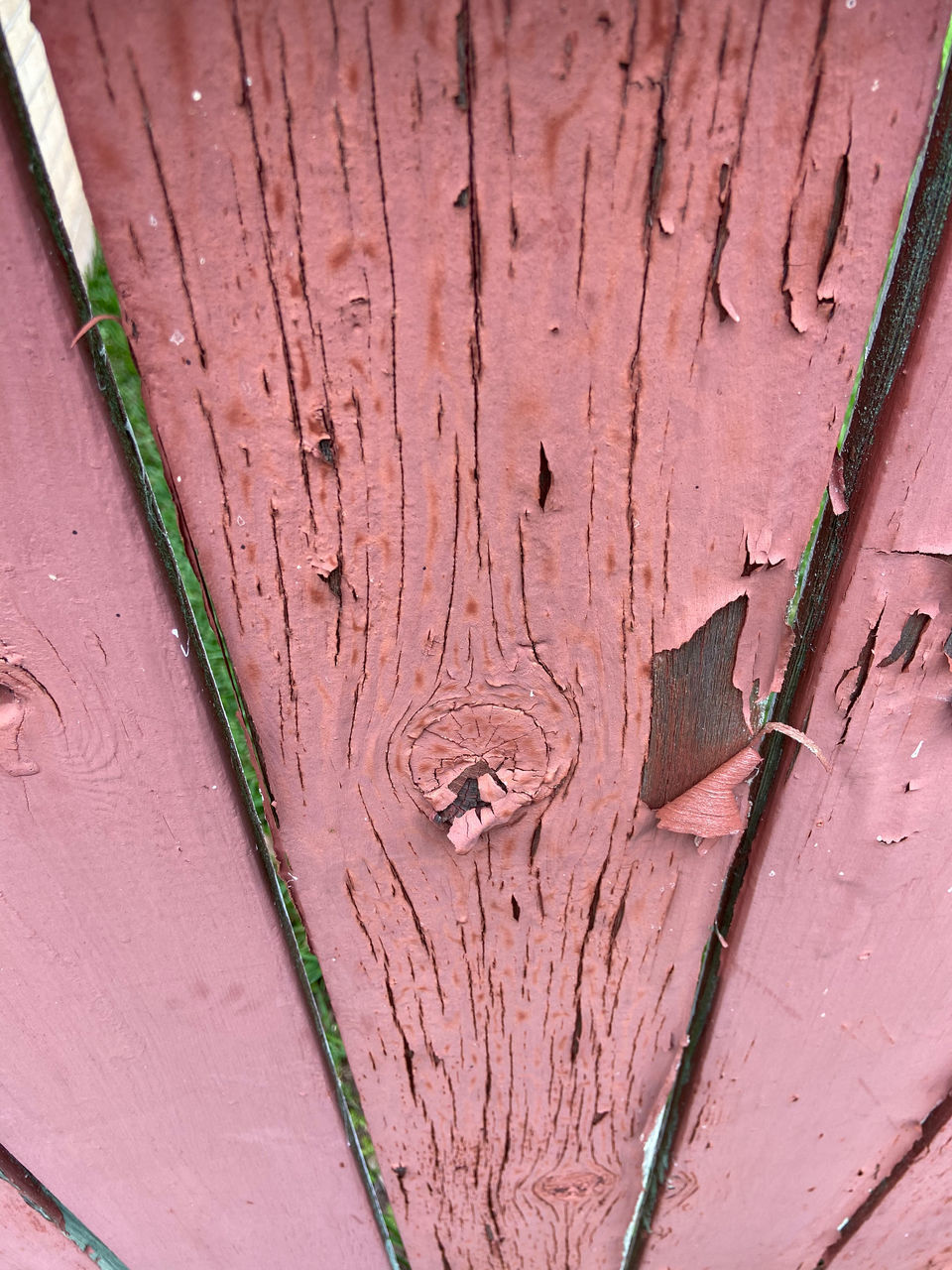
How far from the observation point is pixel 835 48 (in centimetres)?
36

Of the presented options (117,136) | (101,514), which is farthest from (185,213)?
(101,514)

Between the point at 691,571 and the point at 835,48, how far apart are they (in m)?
0.27

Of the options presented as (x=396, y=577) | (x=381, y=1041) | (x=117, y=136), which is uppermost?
(x=117, y=136)

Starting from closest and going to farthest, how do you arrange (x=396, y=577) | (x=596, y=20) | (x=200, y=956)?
(x=596, y=20) < (x=396, y=577) < (x=200, y=956)

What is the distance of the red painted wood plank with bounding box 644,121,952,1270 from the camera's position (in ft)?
1.62

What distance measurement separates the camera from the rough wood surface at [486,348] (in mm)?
Result: 350

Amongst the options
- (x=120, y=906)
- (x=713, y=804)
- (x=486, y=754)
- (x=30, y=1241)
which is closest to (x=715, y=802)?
(x=713, y=804)

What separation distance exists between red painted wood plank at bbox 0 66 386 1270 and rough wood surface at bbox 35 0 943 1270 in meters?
0.04

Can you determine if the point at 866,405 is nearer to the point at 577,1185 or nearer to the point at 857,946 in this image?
the point at 857,946

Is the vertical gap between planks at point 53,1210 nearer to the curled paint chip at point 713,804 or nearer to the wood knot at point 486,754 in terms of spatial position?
the wood knot at point 486,754

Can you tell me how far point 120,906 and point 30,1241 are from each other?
0.57 m

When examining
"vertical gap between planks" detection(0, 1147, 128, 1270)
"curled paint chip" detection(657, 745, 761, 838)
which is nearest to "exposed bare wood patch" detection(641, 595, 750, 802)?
"curled paint chip" detection(657, 745, 761, 838)

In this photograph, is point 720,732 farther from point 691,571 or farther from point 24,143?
point 24,143

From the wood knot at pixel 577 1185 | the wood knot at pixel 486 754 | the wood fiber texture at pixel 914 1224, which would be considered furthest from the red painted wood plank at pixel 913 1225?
the wood knot at pixel 486 754
